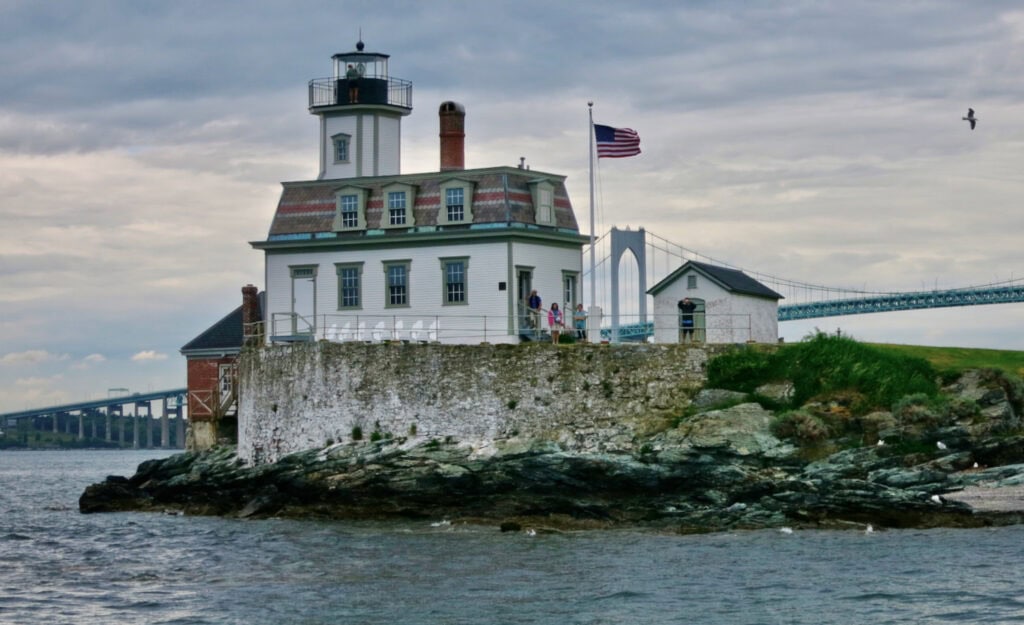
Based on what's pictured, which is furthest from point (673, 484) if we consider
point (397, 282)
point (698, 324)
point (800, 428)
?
point (397, 282)

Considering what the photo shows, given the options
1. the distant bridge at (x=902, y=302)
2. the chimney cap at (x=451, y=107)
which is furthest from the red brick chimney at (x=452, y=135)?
the distant bridge at (x=902, y=302)

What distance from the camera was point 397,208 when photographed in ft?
149

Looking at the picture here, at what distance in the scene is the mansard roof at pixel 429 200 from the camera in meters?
44.0

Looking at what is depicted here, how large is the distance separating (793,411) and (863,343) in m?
5.16

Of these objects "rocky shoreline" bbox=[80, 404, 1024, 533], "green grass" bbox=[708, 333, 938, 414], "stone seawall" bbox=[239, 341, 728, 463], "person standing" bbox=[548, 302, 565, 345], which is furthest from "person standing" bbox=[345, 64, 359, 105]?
"green grass" bbox=[708, 333, 938, 414]

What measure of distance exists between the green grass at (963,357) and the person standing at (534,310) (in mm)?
8941

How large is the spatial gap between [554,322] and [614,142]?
5.01 meters

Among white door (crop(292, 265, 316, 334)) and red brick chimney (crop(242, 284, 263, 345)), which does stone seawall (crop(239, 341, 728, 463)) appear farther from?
red brick chimney (crop(242, 284, 263, 345))

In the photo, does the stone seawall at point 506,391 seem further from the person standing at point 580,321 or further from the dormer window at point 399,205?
the dormer window at point 399,205

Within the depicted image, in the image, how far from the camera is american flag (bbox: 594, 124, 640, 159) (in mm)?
42625

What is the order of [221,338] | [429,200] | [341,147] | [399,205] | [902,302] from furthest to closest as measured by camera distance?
[902,302]
[221,338]
[341,147]
[399,205]
[429,200]

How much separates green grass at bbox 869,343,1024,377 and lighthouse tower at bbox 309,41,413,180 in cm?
1596

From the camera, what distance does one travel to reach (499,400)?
39.7m

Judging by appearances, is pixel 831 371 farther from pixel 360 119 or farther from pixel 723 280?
pixel 360 119
